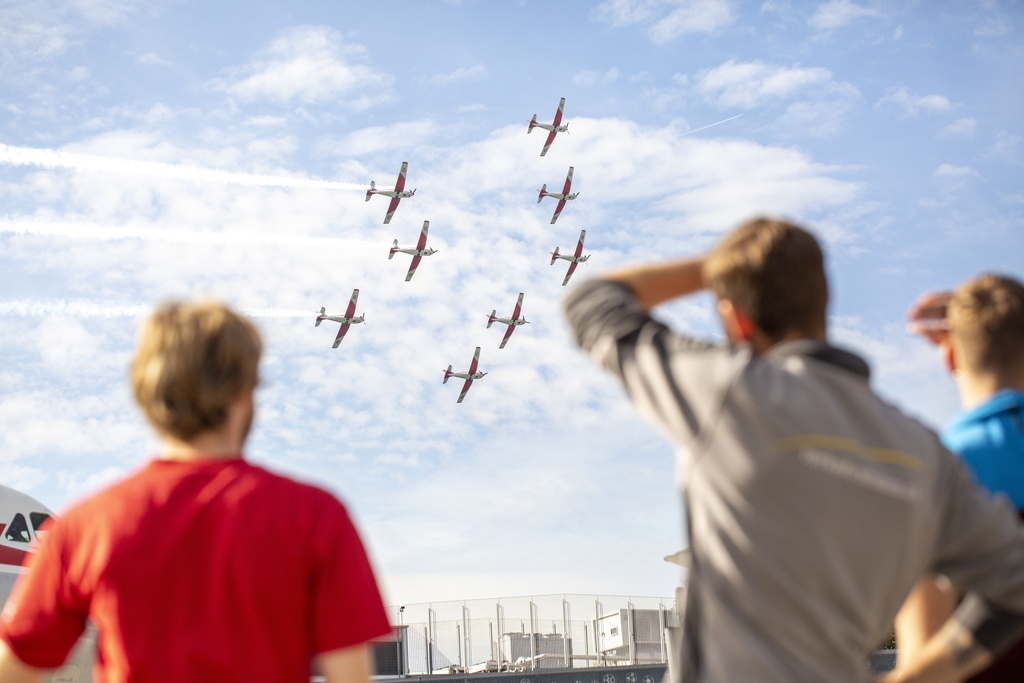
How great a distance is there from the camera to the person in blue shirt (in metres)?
3.57

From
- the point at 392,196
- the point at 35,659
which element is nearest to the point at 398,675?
the point at 35,659

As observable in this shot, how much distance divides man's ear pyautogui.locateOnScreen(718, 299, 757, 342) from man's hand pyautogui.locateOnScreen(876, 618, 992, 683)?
122cm

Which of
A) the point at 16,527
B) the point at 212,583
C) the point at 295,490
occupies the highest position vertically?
the point at 16,527

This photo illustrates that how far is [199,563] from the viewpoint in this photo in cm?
283

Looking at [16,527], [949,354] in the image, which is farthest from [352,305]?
[949,354]

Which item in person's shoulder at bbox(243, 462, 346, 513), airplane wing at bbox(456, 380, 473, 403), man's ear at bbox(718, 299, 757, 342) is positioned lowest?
person's shoulder at bbox(243, 462, 346, 513)

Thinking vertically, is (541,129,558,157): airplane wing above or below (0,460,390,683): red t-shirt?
above

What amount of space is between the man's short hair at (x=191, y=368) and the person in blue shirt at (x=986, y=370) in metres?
2.52

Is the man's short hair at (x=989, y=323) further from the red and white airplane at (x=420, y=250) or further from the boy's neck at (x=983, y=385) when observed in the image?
the red and white airplane at (x=420, y=250)

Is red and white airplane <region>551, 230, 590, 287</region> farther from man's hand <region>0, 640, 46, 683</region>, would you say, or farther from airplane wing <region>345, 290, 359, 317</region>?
man's hand <region>0, 640, 46, 683</region>

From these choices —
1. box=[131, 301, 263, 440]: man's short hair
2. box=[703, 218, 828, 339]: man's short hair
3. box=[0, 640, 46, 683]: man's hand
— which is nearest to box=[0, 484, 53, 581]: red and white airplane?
box=[0, 640, 46, 683]: man's hand

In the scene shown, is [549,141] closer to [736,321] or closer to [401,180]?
[401,180]

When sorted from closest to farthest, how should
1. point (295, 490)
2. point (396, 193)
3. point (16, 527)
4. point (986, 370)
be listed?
point (295, 490)
point (986, 370)
point (16, 527)
point (396, 193)

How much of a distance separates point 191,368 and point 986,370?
9.82ft
